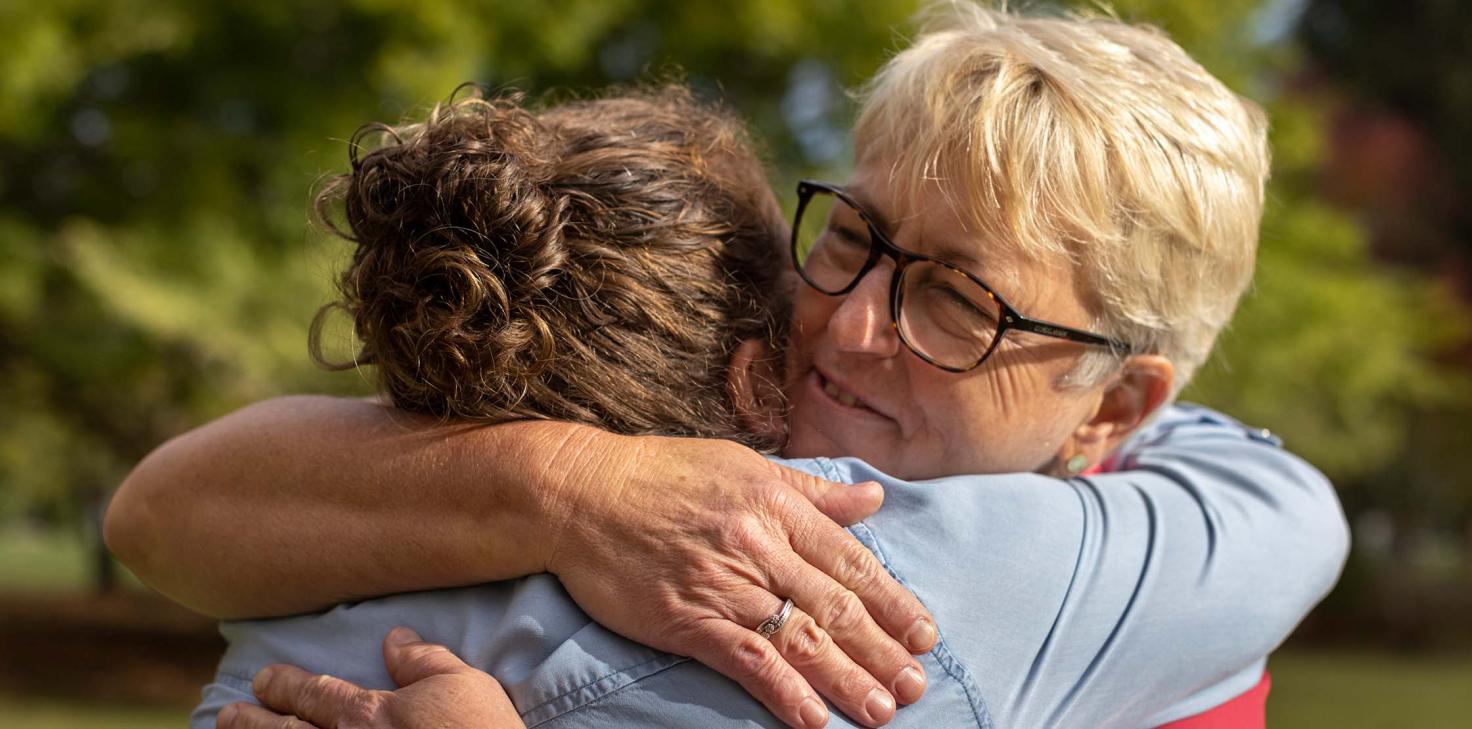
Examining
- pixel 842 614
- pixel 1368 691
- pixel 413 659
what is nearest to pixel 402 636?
pixel 413 659

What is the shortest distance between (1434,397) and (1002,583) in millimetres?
13339

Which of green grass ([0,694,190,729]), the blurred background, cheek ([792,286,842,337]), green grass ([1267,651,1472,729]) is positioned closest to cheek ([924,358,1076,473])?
cheek ([792,286,842,337])

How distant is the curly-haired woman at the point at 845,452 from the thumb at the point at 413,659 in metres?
0.03

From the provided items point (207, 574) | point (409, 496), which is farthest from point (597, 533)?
point (207, 574)

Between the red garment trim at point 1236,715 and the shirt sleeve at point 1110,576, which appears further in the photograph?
the red garment trim at point 1236,715

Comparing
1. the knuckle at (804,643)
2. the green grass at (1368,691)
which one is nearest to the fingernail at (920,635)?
the knuckle at (804,643)

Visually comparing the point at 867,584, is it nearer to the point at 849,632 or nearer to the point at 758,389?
the point at 849,632

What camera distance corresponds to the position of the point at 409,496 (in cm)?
171

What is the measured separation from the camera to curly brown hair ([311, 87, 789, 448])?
168 cm

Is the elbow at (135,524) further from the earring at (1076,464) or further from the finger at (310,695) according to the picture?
the earring at (1076,464)

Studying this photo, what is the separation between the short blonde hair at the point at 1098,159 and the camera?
6.21ft

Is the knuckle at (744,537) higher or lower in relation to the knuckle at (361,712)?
higher

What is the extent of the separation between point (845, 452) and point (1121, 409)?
1.80ft

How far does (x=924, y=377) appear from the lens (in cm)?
198
